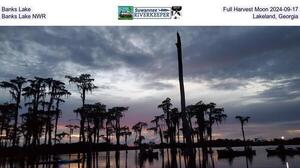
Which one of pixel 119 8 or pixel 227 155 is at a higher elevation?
pixel 119 8

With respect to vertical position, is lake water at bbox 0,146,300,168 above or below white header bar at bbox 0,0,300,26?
below

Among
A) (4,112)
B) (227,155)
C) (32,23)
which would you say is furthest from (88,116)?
(32,23)

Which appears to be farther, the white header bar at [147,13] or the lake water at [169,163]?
the lake water at [169,163]

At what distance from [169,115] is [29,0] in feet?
189

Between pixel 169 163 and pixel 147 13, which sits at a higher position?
pixel 147 13

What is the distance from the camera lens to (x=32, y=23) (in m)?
9.66

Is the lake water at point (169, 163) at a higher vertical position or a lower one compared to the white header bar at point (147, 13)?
lower

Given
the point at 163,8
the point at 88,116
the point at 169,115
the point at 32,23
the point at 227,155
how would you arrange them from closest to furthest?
1. the point at 163,8
2. the point at 32,23
3. the point at 88,116
4. the point at 227,155
5. the point at 169,115

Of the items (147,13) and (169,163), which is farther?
(169,163)

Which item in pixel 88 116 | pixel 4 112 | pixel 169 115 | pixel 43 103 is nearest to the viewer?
pixel 43 103

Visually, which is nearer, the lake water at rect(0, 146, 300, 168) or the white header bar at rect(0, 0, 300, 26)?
the white header bar at rect(0, 0, 300, 26)

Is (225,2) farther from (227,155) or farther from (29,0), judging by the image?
(227,155)

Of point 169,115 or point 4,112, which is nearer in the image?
point 4,112

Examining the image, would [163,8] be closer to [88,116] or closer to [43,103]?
[43,103]
